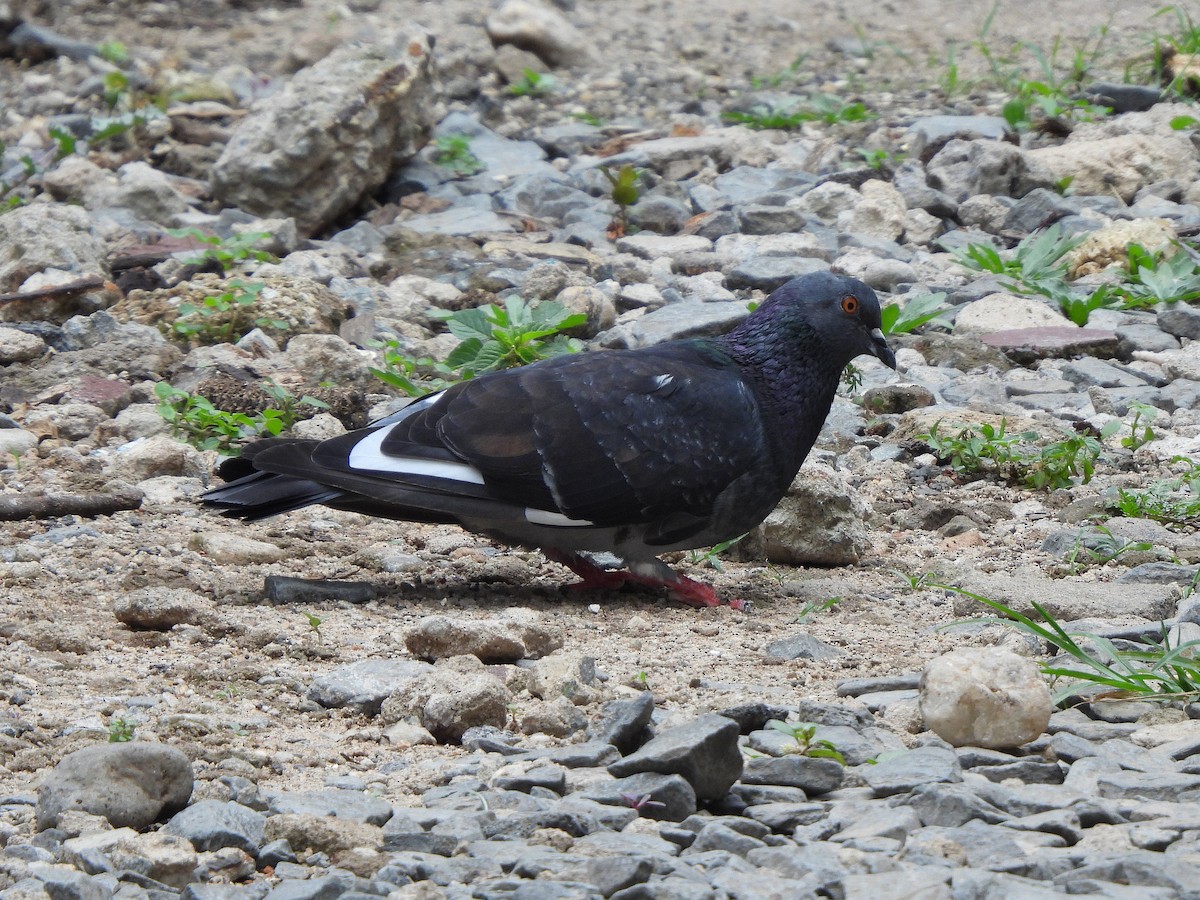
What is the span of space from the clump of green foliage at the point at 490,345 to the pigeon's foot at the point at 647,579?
4.24 feet

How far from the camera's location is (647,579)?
14.6 ft

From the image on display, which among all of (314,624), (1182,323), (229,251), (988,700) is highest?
(988,700)

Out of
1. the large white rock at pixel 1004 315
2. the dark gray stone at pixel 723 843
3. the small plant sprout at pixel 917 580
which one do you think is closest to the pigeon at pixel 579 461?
the small plant sprout at pixel 917 580

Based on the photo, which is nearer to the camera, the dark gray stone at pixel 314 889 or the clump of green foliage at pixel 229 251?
the dark gray stone at pixel 314 889

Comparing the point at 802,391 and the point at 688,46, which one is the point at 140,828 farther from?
the point at 688,46

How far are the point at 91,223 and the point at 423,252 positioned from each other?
4.74 feet

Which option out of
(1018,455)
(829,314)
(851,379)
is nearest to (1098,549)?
(1018,455)

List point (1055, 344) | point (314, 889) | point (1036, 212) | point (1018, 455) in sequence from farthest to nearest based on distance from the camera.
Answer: point (1036, 212) < point (1055, 344) < point (1018, 455) < point (314, 889)

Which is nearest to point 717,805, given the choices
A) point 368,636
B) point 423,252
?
point 368,636

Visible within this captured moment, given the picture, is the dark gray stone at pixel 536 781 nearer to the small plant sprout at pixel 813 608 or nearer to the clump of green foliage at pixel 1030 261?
the small plant sprout at pixel 813 608

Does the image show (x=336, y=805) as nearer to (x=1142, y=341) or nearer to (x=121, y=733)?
(x=121, y=733)

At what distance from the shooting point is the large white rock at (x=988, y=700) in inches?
117

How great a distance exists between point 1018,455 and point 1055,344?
46.1 inches

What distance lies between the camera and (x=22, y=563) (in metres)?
4.21
